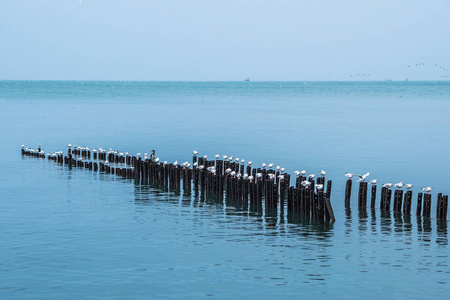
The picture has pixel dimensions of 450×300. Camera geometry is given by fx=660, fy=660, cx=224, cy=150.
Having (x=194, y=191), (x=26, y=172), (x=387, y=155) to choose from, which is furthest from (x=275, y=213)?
(x=387, y=155)

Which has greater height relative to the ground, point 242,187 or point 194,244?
point 242,187

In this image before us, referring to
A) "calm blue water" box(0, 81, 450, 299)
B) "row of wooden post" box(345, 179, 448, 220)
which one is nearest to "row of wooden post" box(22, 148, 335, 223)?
"calm blue water" box(0, 81, 450, 299)

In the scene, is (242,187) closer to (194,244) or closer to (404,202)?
(404,202)

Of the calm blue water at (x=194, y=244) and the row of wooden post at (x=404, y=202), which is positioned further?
the row of wooden post at (x=404, y=202)

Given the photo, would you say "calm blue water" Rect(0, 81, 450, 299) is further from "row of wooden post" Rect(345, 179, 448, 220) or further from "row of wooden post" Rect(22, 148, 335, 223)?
"row of wooden post" Rect(22, 148, 335, 223)

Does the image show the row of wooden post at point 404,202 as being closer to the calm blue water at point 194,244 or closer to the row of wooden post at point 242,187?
the calm blue water at point 194,244

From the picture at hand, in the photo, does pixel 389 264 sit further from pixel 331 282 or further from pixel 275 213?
pixel 275 213

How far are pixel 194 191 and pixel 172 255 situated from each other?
42.4 ft

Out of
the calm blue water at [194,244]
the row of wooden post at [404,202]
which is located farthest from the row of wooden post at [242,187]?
the row of wooden post at [404,202]

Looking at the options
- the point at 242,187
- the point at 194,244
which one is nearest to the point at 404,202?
the point at 242,187

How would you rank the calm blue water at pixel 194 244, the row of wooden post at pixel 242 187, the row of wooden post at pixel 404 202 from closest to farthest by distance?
the calm blue water at pixel 194 244
the row of wooden post at pixel 404 202
the row of wooden post at pixel 242 187

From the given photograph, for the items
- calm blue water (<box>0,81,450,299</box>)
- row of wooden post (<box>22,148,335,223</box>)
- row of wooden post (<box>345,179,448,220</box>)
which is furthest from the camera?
row of wooden post (<box>22,148,335,223</box>)

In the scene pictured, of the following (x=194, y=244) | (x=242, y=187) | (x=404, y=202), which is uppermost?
(x=242, y=187)

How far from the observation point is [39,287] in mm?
20844
